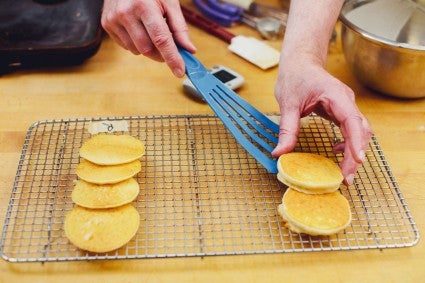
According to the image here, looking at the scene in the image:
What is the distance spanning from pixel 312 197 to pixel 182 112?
0.54 meters

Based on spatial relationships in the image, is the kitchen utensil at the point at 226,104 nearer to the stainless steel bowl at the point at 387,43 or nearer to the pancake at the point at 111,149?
the pancake at the point at 111,149

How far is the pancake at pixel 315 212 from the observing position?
0.95 meters

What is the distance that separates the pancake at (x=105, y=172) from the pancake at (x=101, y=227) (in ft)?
0.22

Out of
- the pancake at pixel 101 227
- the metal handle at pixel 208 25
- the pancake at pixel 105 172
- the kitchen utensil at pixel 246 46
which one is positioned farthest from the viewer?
the metal handle at pixel 208 25

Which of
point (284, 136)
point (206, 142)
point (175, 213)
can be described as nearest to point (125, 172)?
point (175, 213)

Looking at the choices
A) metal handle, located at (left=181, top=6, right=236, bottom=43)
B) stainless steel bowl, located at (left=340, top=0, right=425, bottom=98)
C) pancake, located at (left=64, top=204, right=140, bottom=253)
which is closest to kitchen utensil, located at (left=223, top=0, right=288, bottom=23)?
metal handle, located at (left=181, top=6, right=236, bottom=43)

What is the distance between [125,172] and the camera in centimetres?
106

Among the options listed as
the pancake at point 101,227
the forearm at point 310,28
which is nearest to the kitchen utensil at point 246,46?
the forearm at point 310,28

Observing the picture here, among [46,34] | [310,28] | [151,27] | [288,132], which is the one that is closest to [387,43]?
[310,28]

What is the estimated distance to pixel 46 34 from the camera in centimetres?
149

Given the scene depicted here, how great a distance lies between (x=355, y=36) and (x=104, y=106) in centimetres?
81

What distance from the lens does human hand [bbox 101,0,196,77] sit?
1135 millimetres

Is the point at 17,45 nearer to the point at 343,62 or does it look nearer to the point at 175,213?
the point at 175,213

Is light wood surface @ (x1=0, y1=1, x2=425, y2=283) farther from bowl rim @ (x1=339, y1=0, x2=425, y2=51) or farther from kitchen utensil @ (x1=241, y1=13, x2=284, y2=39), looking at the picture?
bowl rim @ (x1=339, y1=0, x2=425, y2=51)
